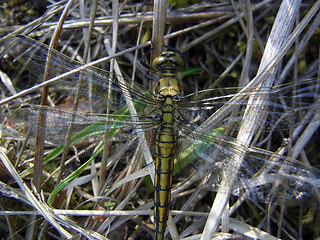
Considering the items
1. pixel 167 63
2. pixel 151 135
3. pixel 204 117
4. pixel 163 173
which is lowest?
pixel 163 173

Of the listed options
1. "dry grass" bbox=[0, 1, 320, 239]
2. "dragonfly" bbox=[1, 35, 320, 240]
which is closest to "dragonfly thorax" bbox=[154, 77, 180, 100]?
"dragonfly" bbox=[1, 35, 320, 240]

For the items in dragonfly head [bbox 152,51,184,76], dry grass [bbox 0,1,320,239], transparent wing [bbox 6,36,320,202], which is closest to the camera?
transparent wing [bbox 6,36,320,202]

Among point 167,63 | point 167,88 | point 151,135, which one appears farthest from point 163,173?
point 167,63

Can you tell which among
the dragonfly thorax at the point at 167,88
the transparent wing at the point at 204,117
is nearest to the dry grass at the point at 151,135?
the transparent wing at the point at 204,117

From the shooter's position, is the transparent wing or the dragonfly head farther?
the dragonfly head

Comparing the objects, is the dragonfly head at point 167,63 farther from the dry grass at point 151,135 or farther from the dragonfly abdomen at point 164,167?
the dragonfly abdomen at point 164,167

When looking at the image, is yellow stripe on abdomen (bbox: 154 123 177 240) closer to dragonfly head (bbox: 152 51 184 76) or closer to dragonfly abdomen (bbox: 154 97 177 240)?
dragonfly abdomen (bbox: 154 97 177 240)

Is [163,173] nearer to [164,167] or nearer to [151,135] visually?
[164,167]
